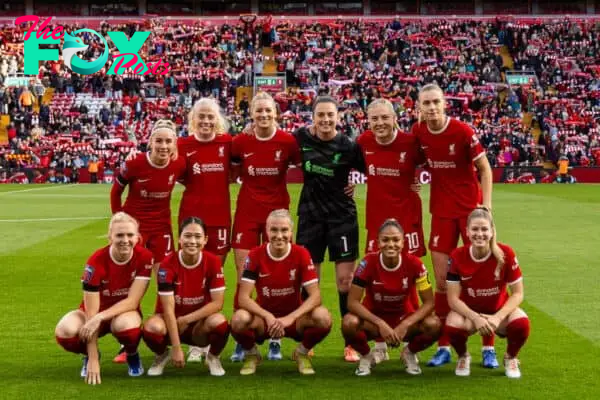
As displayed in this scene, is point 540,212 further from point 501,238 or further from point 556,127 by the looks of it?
point 556,127

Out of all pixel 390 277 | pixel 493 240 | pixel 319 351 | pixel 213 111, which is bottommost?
pixel 319 351

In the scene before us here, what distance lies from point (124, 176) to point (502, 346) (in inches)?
129

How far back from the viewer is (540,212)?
837 inches

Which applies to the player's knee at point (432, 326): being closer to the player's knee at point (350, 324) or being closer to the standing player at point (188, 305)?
the player's knee at point (350, 324)

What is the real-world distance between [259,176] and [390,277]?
144 centimetres

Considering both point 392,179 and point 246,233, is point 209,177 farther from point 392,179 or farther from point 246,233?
point 392,179

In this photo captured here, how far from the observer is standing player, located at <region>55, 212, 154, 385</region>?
667cm

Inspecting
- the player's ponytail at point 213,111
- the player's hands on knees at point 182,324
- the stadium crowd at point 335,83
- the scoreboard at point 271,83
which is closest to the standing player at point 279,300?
the player's hands on knees at point 182,324

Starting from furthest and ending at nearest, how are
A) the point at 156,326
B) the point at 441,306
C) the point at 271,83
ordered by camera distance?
the point at 271,83 < the point at 441,306 < the point at 156,326

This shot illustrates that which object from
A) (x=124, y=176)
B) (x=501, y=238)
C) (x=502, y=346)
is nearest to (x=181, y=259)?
(x=124, y=176)

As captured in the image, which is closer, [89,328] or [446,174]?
[89,328]

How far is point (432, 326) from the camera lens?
22.8 ft

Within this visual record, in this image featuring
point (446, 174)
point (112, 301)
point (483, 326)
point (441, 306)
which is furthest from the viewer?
point (446, 174)

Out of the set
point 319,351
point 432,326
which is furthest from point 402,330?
point 319,351
